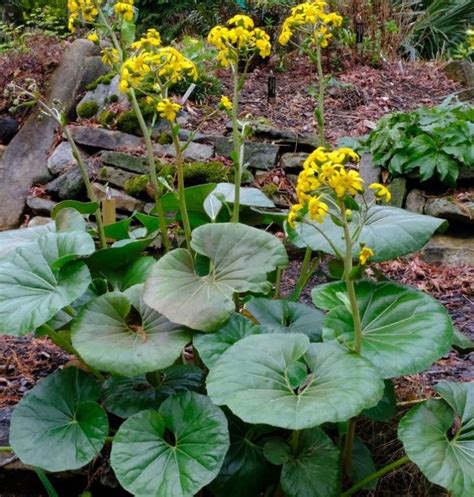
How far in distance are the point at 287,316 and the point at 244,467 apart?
0.48m

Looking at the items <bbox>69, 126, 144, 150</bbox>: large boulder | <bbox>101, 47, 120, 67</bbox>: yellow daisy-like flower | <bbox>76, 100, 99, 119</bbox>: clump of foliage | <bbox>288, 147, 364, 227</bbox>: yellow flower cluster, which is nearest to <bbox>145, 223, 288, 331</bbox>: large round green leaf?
<bbox>288, 147, 364, 227</bbox>: yellow flower cluster

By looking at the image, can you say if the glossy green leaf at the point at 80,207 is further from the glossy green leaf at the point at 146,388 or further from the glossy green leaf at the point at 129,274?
the glossy green leaf at the point at 146,388

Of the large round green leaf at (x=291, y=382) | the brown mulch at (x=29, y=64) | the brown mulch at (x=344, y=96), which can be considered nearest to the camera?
the large round green leaf at (x=291, y=382)

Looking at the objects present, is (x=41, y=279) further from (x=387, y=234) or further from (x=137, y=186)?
(x=137, y=186)

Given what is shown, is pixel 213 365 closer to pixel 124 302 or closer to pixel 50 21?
pixel 124 302

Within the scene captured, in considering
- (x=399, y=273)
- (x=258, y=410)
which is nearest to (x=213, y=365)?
(x=258, y=410)

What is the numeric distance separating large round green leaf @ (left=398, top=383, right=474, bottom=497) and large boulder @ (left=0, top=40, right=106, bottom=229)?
11.6 ft

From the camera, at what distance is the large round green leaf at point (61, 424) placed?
1.59 metres

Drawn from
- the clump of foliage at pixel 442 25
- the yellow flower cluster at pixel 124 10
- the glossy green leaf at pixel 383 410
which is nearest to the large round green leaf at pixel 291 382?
the glossy green leaf at pixel 383 410

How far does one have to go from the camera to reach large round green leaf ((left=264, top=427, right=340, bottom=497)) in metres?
1.51

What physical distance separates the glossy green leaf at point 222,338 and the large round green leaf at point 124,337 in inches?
1.9

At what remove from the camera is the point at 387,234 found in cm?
174

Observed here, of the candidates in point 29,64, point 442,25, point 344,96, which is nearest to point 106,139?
point 29,64

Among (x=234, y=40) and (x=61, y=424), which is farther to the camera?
(x=234, y=40)
